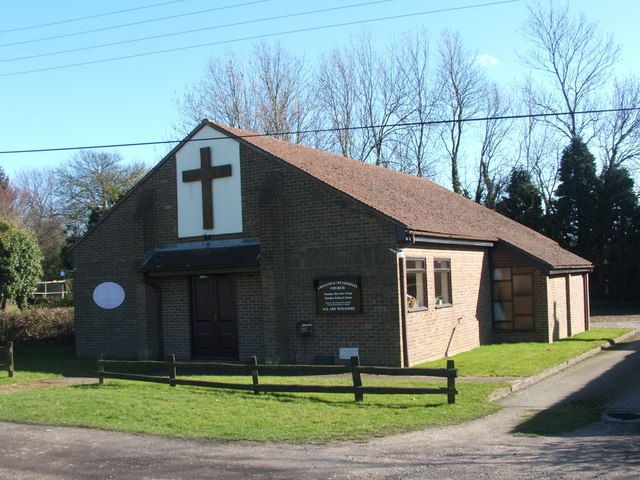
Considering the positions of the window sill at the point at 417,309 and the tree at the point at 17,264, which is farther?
the tree at the point at 17,264

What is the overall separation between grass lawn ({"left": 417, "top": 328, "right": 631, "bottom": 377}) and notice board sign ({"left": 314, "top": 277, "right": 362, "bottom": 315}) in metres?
2.19

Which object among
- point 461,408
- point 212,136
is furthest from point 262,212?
point 461,408

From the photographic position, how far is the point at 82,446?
32.1 feet

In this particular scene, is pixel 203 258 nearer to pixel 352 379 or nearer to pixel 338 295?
pixel 338 295

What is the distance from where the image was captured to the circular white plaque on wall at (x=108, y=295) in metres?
20.2

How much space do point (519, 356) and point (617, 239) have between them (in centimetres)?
2497

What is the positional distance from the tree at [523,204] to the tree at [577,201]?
1.12m

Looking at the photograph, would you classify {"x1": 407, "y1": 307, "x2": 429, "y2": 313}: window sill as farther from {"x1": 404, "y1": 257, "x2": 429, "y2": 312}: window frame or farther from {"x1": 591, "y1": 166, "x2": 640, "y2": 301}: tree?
{"x1": 591, "y1": 166, "x2": 640, "y2": 301}: tree

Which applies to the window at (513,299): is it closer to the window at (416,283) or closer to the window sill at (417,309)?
the window at (416,283)

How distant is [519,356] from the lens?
59.3ft

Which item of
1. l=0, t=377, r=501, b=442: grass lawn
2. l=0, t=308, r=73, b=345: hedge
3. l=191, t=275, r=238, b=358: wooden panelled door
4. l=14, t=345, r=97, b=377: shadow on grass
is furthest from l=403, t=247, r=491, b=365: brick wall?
l=0, t=308, r=73, b=345: hedge

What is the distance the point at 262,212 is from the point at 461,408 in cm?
783

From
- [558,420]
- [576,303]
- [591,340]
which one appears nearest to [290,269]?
[558,420]

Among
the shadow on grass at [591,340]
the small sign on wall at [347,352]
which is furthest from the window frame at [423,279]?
the shadow on grass at [591,340]
